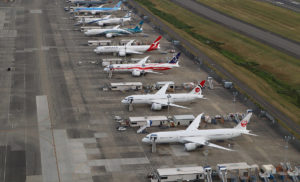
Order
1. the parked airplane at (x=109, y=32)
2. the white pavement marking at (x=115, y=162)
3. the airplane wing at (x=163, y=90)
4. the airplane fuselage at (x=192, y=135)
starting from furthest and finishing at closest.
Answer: the parked airplane at (x=109, y=32), the airplane wing at (x=163, y=90), the airplane fuselage at (x=192, y=135), the white pavement marking at (x=115, y=162)

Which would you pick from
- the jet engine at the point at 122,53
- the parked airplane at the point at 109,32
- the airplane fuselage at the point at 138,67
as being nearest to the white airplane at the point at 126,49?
the jet engine at the point at 122,53

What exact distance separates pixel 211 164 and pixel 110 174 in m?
19.0

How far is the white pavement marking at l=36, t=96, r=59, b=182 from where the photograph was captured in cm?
7044

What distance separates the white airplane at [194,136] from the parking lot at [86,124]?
5.72 feet

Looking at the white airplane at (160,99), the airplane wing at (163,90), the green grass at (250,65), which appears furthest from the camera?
the green grass at (250,65)

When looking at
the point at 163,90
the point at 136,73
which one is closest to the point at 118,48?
the point at 136,73

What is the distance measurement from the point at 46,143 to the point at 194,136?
94.7 feet

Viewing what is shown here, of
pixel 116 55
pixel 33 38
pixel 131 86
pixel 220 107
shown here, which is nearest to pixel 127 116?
pixel 131 86

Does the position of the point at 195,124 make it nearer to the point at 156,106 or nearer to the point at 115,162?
the point at 156,106

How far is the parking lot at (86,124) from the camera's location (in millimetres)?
73688

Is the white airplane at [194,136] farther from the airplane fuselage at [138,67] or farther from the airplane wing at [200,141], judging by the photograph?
the airplane fuselage at [138,67]

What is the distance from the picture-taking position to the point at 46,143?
80000 mm

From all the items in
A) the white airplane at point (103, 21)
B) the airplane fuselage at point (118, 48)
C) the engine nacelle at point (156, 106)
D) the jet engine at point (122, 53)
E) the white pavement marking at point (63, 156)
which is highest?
the white airplane at point (103, 21)

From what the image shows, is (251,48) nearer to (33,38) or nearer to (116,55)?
(116,55)
